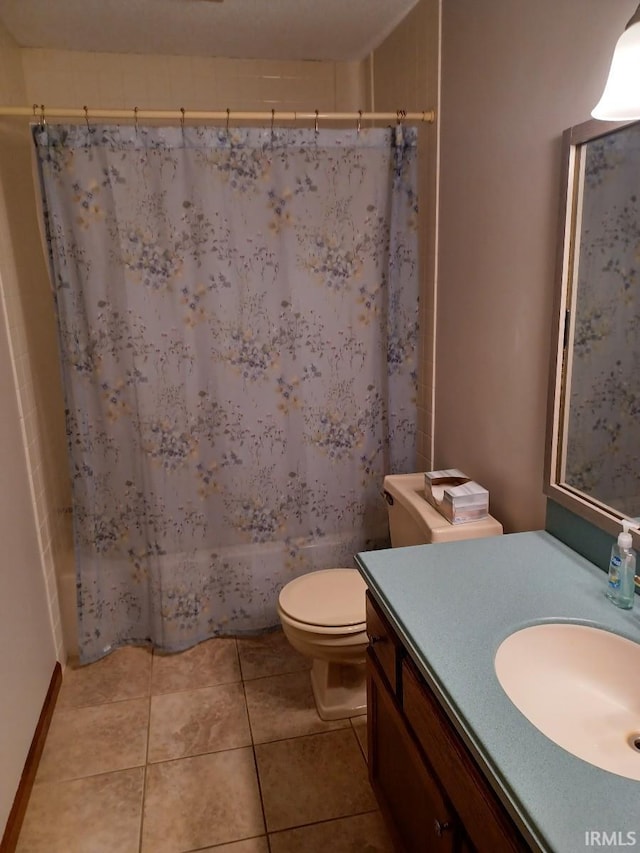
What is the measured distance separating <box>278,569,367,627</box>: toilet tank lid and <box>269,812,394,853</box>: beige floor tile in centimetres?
53

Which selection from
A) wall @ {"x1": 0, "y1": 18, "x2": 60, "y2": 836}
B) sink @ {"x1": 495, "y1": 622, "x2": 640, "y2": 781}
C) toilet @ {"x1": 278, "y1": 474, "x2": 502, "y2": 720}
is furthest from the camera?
toilet @ {"x1": 278, "y1": 474, "x2": 502, "y2": 720}

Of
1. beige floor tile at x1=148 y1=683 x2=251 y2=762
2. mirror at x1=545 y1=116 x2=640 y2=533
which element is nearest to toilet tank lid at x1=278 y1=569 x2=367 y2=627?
beige floor tile at x1=148 y1=683 x2=251 y2=762

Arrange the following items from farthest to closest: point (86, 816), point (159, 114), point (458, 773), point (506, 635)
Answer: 1. point (159, 114)
2. point (86, 816)
3. point (506, 635)
4. point (458, 773)

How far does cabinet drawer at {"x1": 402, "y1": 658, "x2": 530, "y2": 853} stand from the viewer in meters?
0.89

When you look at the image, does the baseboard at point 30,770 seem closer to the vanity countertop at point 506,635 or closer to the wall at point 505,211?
the vanity countertop at point 506,635

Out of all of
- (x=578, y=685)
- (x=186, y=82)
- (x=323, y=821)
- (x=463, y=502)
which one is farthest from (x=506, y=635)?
(x=186, y=82)

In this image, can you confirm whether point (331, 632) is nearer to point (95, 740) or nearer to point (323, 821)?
point (323, 821)

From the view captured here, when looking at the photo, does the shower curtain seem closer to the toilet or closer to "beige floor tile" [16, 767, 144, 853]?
the toilet

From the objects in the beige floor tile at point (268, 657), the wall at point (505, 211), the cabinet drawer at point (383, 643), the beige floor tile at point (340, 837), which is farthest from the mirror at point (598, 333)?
the beige floor tile at point (268, 657)

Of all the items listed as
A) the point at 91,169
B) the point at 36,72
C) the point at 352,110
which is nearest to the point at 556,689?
the point at 91,169

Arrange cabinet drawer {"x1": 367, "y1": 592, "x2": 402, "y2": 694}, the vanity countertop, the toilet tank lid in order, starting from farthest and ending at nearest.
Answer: the toilet tank lid → cabinet drawer {"x1": 367, "y1": 592, "x2": 402, "y2": 694} → the vanity countertop

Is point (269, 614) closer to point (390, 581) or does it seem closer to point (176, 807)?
point (176, 807)

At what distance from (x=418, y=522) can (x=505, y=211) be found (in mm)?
961

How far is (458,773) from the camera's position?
3.37ft
